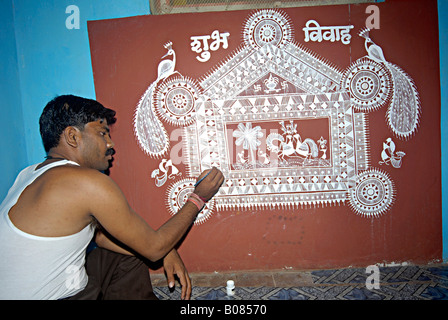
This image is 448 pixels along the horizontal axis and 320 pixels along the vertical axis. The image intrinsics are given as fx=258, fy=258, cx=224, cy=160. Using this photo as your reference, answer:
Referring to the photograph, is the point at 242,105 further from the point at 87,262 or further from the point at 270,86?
the point at 87,262

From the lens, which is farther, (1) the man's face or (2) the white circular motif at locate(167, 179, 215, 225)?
(2) the white circular motif at locate(167, 179, 215, 225)

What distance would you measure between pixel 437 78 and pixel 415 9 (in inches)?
19.1

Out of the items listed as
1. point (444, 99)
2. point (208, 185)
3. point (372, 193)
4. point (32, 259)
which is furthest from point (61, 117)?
point (444, 99)

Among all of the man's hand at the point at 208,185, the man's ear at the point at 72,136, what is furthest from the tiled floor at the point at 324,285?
the man's ear at the point at 72,136

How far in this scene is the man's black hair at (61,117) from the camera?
1146 mm

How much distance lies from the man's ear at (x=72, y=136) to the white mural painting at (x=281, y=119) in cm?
68

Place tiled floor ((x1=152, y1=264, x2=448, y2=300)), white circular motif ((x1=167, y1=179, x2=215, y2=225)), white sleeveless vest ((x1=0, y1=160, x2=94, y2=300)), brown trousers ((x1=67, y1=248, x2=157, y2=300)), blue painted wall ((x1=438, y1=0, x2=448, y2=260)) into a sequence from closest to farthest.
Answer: white sleeveless vest ((x1=0, y1=160, x2=94, y2=300)) < brown trousers ((x1=67, y1=248, x2=157, y2=300)) < tiled floor ((x1=152, y1=264, x2=448, y2=300)) < blue painted wall ((x1=438, y1=0, x2=448, y2=260)) < white circular motif ((x1=167, y1=179, x2=215, y2=225))

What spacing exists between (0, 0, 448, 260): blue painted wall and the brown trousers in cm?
90

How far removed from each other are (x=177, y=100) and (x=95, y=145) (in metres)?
0.75

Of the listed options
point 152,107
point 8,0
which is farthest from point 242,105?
point 8,0

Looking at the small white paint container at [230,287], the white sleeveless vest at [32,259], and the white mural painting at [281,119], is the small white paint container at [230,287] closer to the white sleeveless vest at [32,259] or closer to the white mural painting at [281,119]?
the white mural painting at [281,119]

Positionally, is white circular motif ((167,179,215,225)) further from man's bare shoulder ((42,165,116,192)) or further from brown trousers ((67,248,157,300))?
man's bare shoulder ((42,165,116,192))

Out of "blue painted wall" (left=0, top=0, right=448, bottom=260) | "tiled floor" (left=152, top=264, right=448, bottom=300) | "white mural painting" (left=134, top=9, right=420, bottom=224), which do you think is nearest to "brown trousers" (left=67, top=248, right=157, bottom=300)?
"tiled floor" (left=152, top=264, right=448, bottom=300)

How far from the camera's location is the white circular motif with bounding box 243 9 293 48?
1.74 m
